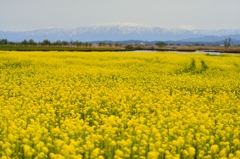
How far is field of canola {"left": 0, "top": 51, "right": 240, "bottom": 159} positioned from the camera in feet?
22.8

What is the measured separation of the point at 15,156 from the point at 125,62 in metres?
20.9

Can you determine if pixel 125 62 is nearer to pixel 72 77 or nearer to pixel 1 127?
pixel 72 77

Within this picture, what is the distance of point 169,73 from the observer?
23.2 meters

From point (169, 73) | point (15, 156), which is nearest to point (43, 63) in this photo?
point (169, 73)

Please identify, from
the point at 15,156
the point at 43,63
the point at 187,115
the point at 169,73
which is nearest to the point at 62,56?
the point at 43,63

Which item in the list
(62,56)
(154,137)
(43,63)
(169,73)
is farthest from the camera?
(62,56)

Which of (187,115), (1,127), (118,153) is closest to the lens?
(118,153)

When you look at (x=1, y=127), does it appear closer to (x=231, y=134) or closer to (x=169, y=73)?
(x=231, y=134)

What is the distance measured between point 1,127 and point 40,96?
182 inches

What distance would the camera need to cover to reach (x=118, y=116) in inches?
425

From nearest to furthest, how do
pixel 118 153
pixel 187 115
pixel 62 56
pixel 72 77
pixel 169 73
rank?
pixel 118 153, pixel 187 115, pixel 72 77, pixel 169 73, pixel 62 56

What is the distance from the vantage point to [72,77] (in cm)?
1938

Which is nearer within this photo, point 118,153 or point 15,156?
point 118,153

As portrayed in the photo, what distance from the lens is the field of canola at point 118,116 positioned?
22.8ft
